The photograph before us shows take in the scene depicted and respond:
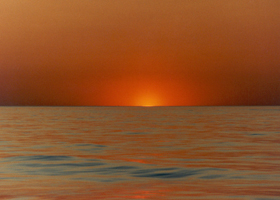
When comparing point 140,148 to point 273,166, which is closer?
point 273,166

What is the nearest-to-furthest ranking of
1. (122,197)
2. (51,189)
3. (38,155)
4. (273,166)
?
(122,197)
(51,189)
(273,166)
(38,155)

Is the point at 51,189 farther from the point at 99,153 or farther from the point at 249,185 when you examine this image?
the point at 99,153

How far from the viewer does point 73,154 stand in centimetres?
1853

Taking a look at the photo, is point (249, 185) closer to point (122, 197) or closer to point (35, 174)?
point (122, 197)

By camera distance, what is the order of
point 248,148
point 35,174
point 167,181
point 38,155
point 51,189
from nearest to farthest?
1. point 51,189
2. point 167,181
3. point 35,174
4. point 38,155
5. point 248,148

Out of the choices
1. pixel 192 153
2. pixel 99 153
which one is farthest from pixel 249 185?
pixel 99 153

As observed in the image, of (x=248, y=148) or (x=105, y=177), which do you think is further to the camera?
(x=248, y=148)

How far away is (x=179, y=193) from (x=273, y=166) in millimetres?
5401

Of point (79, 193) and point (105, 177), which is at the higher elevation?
point (105, 177)

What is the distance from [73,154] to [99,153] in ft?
3.32

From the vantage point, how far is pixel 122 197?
32.1ft

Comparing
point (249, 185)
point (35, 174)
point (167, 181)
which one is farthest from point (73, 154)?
point (249, 185)

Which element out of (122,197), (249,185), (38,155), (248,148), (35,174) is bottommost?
(122,197)

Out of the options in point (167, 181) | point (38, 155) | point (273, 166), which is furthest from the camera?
point (38, 155)
